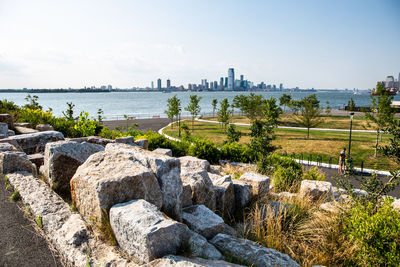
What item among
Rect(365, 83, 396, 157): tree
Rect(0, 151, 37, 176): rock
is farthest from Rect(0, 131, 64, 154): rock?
Rect(365, 83, 396, 157): tree

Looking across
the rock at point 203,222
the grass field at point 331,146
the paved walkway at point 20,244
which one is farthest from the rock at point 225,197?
the grass field at point 331,146

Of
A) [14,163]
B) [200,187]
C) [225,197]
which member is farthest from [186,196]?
[14,163]

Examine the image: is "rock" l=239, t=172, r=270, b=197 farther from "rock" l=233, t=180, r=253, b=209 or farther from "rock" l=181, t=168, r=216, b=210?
"rock" l=181, t=168, r=216, b=210

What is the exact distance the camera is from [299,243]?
15.4 ft

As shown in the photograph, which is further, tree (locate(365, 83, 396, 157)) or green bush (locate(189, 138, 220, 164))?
tree (locate(365, 83, 396, 157))

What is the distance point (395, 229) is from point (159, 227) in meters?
3.54

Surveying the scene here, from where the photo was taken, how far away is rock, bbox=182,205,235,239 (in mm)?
3868

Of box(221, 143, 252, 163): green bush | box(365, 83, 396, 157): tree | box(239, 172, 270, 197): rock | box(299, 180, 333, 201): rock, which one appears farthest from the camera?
box(365, 83, 396, 157): tree

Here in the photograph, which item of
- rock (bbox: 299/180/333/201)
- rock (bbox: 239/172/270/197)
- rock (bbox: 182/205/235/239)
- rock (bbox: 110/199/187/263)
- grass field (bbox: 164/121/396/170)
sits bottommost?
grass field (bbox: 164/121/396/170)

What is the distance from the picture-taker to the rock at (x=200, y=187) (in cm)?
489

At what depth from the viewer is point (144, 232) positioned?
2.68 metres

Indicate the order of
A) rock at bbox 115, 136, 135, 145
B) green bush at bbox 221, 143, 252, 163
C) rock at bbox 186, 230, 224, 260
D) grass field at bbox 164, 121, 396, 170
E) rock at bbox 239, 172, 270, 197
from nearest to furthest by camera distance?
rock at bbox 186, 230, 224, 260 → rock at bbox 239, 172, 270, 197 → rock at bbox 115, 136, 135, 145 → green bush at bbox 221, 143, 252, 163 → grass field at bbox 164, 121, 396, 170

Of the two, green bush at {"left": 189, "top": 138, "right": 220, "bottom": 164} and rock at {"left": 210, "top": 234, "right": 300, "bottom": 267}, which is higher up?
rock at {"left": 210, "top": 234, "right": 300, "bottom": 267}

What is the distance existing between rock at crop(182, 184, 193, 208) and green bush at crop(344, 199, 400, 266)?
2683 mm
